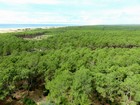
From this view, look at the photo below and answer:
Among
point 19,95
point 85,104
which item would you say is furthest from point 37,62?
point 85,104

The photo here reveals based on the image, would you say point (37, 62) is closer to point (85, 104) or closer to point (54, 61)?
point (54, 61)

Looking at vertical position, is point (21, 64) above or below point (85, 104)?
above

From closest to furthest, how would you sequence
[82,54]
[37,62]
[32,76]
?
1. [32,76]
2. [37,62]
3. [82,54]

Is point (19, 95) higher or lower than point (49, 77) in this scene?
lower

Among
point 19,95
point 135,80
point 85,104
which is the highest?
point 135,80

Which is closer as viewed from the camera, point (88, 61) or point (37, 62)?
point (37, 62)

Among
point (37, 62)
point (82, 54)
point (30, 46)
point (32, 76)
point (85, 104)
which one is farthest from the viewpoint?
point (30, 46)

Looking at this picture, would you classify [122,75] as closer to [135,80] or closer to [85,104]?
[135,80]

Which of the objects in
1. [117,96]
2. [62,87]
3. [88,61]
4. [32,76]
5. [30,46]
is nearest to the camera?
[62,87]

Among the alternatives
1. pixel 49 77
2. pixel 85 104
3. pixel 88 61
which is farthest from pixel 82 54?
pixel 85 104
